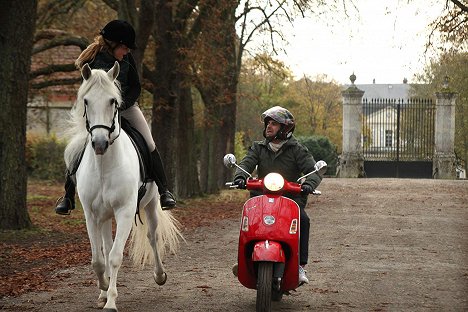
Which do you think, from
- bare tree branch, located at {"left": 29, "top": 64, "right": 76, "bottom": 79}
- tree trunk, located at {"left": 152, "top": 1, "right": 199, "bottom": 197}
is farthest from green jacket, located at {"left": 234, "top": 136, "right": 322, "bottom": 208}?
tree trunk, located at {"left": 152, "top": 1, "right": 199, "bottom": 197}

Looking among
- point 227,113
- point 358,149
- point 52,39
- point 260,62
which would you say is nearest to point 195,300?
point 52,39

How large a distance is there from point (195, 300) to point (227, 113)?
917 inches

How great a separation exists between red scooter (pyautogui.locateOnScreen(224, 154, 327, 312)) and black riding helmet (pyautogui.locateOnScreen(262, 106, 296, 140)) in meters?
0.55

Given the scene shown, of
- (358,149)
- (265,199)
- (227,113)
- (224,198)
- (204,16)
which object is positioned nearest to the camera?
(265,199)

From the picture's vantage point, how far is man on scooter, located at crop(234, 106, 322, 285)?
8.48 meters

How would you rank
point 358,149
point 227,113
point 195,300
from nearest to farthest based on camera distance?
point 195,300 < point 227,113 < point 358,149

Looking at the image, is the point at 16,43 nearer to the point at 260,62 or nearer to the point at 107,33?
the point at 107,33

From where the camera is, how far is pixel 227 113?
31.9 metres

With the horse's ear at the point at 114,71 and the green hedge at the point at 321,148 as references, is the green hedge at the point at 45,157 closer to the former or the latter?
the green hedge at the point at 321,148

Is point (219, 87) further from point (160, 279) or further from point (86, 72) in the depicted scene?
point (86, 72)

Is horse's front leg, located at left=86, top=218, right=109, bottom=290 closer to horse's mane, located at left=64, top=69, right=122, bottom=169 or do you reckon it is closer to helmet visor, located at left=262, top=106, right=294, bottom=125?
horse's mane, located at left=64, top=69, right=122, bottom=169

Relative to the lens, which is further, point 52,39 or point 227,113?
point 227,113

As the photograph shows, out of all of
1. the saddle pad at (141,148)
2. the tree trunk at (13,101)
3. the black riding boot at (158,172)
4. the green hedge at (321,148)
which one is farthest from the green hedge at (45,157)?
the saddle pad at (141,148)

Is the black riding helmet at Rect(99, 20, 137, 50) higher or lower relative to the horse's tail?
higher
